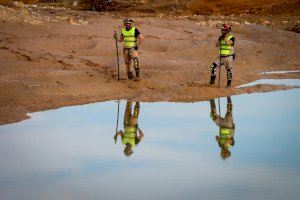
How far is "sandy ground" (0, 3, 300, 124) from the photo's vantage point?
17.1 m

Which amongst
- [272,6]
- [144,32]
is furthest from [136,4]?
[144,32]

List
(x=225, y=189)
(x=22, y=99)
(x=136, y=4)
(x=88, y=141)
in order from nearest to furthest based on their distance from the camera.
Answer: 1. (x=225, y=189)
2. (x=88, y=141)
3. (x=22, y=99)
4. (x=136, y=4)

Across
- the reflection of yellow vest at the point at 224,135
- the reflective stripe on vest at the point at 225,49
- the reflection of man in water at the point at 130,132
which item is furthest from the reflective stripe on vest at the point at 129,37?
the reflection of yellow vest at the point at 224,135

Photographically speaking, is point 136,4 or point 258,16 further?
point 136,4

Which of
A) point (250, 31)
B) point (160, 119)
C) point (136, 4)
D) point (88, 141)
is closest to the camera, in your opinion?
point (88, 141)

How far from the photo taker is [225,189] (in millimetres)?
9125

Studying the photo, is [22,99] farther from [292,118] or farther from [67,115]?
[292,118]

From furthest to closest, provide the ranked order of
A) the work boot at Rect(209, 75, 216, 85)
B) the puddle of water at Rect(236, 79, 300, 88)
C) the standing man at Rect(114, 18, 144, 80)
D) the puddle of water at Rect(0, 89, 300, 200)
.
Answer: the puddle of water at Rect(236, 79, 300, 88), the work boot at Rect(209, 75, 216, 85), the standing man at Rect(114, 18, 144, 80), the puddle of water at Rect(0, 89, 300, 200)

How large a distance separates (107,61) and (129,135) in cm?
921

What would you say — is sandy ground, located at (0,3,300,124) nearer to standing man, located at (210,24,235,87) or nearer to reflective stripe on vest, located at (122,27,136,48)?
standing man, located at (210,24,235,87)

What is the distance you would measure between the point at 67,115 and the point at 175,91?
443 cm

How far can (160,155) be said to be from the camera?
11219 millimetres

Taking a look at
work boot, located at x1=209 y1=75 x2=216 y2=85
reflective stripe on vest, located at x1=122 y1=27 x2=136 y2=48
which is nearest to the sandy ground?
work boot, located at x1=209 y1=75 x2=216 y2=85

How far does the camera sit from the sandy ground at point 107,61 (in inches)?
673
